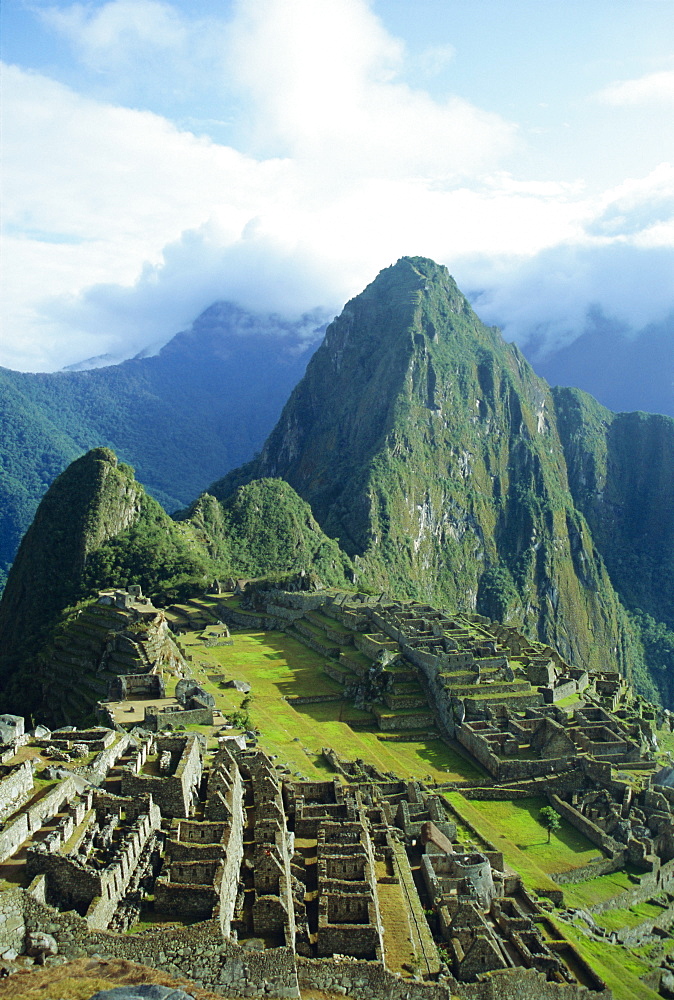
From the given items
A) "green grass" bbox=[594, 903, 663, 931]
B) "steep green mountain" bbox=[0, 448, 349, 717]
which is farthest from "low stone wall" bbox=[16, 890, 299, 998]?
"steep green mountain" bbox=[0, 448, 349, 717]

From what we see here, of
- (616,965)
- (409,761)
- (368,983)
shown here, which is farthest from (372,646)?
(368,983)

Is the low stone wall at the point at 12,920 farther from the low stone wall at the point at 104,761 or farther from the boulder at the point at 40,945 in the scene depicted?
the low stone wall at the point at 104,761

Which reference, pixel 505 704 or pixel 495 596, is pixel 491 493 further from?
pixel 505 704

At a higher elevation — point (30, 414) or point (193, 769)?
point (30, 414)

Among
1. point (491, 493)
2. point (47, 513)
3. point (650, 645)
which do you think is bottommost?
→ point (650, 645)

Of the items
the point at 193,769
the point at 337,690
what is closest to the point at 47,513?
the point at 337,690

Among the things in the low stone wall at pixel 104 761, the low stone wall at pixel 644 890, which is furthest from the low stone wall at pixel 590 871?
the low stone wall at pixel 104 761

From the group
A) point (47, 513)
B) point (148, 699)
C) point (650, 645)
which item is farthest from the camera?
point (650, 645)
